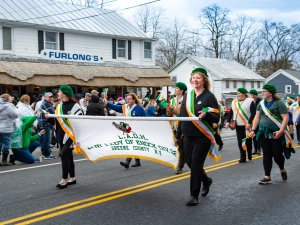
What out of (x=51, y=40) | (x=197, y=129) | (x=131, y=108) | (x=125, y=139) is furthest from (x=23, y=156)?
(x=51, y=40)

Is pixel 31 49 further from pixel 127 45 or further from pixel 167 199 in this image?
pixel 167 199

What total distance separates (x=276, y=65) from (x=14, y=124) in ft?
209

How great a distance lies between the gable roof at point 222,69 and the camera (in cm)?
4719

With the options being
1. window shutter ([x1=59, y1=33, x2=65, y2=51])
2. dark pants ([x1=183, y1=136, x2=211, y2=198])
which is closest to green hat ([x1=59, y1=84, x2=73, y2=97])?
dark pants ([x1=183, y1=136, x2=211, y2=198])

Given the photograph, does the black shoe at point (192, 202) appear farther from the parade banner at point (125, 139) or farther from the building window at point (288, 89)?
the building window at point (288, 89)

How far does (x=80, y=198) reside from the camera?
656 centimetres

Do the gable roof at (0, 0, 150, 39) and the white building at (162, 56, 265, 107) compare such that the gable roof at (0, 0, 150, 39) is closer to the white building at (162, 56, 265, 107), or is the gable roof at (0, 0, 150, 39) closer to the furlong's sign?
the furlong's sign

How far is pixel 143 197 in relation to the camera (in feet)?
21.8

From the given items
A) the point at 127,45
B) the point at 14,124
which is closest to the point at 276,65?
the point at 127,45

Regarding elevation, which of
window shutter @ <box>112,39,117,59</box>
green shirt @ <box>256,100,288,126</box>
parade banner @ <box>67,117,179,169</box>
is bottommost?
parade banner @ <box>67,117,179,169</box>

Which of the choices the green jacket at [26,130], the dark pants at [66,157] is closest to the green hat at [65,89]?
the dark pants at [66,157]

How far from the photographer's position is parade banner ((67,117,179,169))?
6727mm

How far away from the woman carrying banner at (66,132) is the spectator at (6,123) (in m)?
3.21

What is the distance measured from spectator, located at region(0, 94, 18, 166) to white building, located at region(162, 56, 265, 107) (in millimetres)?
34436
